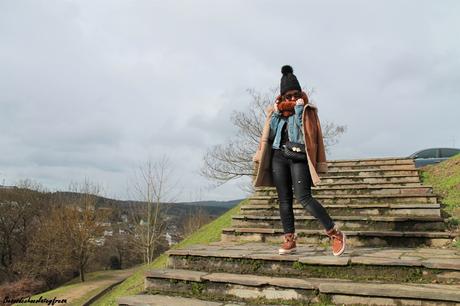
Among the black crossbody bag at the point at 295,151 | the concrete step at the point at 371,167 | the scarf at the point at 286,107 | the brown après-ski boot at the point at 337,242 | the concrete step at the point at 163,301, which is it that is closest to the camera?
the concrete step at the point at 163,301

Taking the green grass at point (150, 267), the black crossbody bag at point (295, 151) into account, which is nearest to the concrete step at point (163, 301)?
the black crossbody bag at point (295, 151)

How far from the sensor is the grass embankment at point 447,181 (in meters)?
5.91

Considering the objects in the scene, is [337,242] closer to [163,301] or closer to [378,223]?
[378,223]

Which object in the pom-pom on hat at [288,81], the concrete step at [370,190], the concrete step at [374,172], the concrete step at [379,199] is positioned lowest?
the concrete step at [379,199]

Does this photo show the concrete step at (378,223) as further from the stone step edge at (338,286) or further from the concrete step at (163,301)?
the concrete step at (163,301)

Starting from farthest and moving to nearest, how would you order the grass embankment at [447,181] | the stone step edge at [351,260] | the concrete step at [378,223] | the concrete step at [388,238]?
the grass embankment at [447,181]
the concrete step at [378,223]
the concrete step at [388,238]
the stone step edge at [351,260]

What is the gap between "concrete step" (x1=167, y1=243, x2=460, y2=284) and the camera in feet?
10.5

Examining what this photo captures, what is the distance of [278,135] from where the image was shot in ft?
13.2

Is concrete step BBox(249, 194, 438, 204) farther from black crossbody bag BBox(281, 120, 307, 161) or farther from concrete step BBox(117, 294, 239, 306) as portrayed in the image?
concrete step BBox(117, 294, 239, 306)

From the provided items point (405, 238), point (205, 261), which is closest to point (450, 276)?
point (405, 238)

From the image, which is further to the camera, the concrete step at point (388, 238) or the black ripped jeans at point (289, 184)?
the concrete step at point (388, 238)

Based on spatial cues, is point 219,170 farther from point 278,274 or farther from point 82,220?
point 278,274

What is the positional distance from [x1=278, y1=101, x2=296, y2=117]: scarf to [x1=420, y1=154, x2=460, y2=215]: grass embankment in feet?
10.3

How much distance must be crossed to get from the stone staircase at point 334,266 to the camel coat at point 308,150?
82 centimetres
